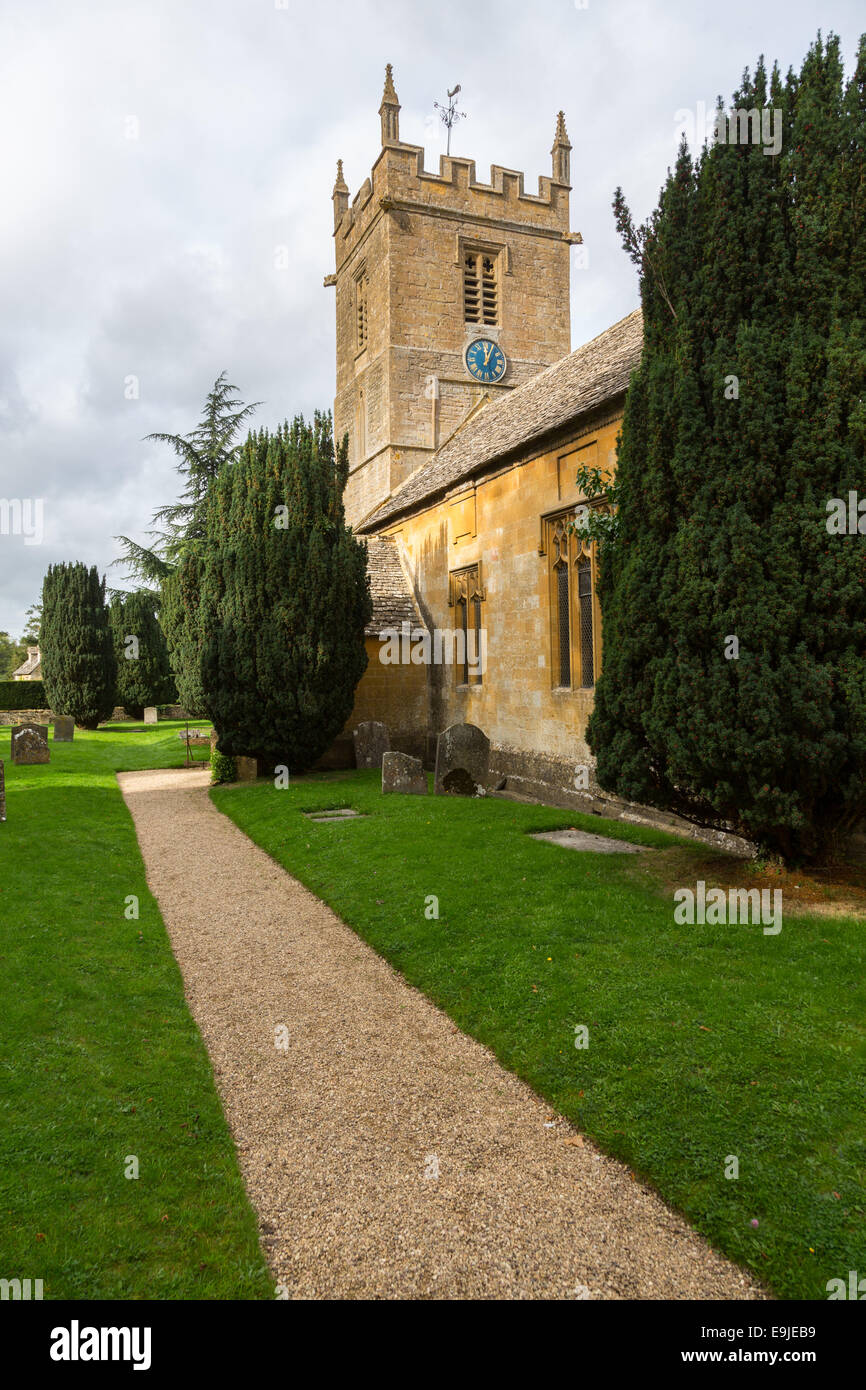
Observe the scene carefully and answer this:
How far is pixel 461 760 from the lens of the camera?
12148 mm

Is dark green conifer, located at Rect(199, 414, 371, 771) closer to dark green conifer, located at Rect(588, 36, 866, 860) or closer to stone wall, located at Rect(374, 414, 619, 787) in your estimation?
stone wall, located at Rect(374, 414, 619, 787)

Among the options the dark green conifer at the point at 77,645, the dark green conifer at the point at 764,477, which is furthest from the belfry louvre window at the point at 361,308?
the dark green conifer at the point at 764,477

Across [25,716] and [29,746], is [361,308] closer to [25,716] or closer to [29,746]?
[29,746]

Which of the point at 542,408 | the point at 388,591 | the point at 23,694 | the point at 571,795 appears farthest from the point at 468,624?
the point at 23,694

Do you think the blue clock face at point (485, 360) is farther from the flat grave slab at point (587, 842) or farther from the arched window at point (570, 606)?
the flat grave slab at point (587, 842)

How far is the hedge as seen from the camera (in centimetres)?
3494

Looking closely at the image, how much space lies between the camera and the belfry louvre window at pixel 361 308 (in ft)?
89.8

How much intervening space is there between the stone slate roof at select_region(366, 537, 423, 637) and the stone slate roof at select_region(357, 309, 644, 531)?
1.01 m

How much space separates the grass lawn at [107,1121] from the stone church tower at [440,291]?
20.6 metres

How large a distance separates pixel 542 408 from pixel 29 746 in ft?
45.7

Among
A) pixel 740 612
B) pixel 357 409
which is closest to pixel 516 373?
pixel 357 409

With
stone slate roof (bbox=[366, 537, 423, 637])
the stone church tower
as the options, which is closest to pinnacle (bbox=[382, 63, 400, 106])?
the stone church tower

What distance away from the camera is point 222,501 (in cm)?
1478
